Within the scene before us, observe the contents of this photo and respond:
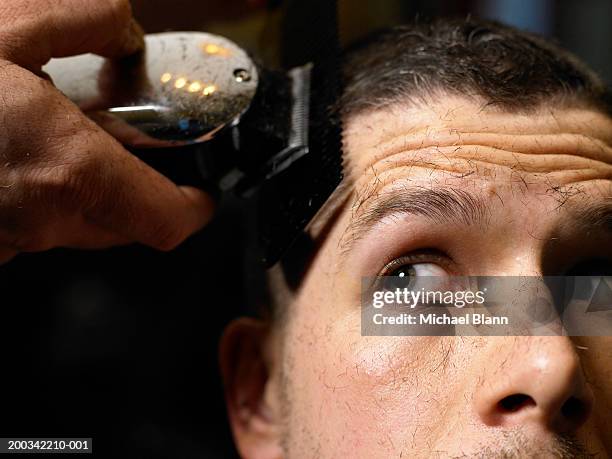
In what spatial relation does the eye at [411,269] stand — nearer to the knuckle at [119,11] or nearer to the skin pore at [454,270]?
the skin pore at [454,270]

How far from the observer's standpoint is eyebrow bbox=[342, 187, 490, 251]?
0.89 m

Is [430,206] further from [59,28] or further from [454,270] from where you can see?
[59,28]

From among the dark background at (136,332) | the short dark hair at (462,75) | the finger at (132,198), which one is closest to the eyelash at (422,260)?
the short dark hair at (462,75)

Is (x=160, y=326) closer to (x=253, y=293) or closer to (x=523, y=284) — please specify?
(x=253, y=293)

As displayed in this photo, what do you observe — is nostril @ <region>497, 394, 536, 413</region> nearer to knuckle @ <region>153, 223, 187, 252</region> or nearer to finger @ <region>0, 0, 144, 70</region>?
knuckle @ <region>153, 223, 187, 252</region>

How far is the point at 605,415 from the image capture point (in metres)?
0.86

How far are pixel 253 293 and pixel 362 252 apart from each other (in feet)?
1.16

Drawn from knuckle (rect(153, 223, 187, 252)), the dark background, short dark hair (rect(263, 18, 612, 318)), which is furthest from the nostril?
the dark background

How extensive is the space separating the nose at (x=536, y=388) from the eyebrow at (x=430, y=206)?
155 millimetres

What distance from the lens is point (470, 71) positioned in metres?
0.99

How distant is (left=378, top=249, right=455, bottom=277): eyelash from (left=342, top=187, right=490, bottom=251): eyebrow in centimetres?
5

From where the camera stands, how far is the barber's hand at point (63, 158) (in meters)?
0.79

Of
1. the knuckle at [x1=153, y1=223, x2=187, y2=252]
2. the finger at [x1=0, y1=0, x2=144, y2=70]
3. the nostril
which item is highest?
the finger at [x1=0, y1=0, x2=144, y2=70]

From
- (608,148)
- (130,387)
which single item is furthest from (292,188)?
(130,387)
